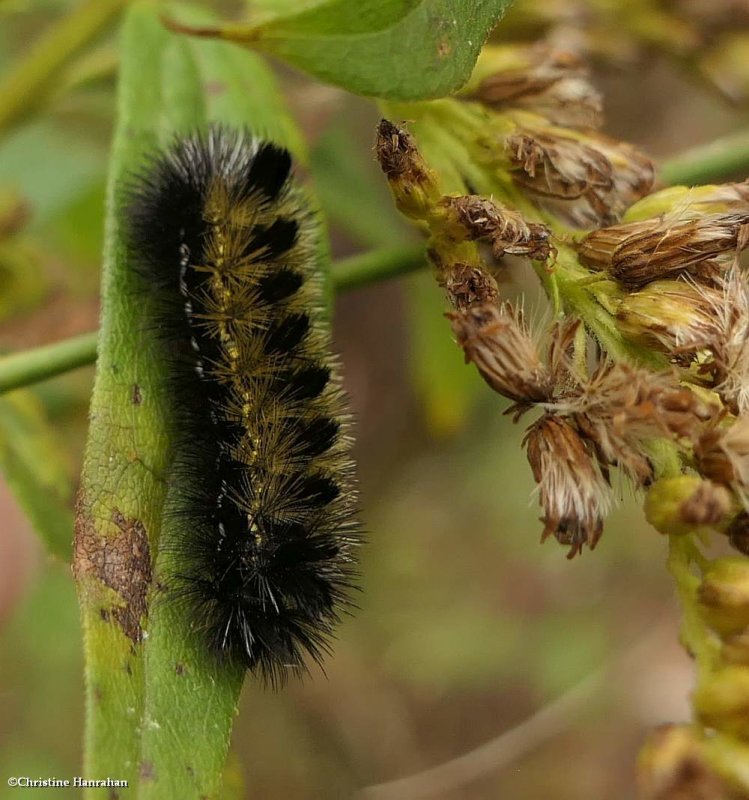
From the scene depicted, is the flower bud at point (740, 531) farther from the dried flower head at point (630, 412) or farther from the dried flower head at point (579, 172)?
the dried flower head at point (579, 172)

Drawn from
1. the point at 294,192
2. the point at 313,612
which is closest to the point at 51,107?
the point at 294,192

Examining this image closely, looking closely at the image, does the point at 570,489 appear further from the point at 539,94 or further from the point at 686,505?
the point at 539,94

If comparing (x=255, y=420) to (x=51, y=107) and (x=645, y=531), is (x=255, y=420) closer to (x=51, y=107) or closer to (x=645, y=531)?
(x=51, y=107)

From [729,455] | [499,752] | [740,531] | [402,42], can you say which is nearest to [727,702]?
[740,531]

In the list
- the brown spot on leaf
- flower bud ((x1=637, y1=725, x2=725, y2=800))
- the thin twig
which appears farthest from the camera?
the thin twig

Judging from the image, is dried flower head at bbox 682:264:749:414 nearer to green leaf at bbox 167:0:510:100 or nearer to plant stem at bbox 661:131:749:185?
green leaf at bbox 167:0:510:100

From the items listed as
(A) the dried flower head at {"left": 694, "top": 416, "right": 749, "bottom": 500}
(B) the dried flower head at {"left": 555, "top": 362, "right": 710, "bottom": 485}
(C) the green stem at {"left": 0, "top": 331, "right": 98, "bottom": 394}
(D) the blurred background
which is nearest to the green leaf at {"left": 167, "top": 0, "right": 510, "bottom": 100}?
(B) the dried flower head at {"left": 555, "top": 362, "right": 710, "bottom": 485}
